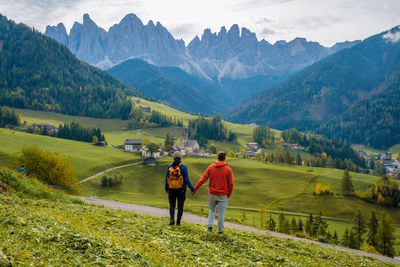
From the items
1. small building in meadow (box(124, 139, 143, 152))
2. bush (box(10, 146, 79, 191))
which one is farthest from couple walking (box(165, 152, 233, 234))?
small building in meadow (box(124, 139, 143, 152))

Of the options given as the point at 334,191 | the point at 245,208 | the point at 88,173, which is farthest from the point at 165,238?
the point at 334,191

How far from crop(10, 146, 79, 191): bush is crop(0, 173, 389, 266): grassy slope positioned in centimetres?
3676

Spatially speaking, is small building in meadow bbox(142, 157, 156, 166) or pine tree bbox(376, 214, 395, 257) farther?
small building in meadow bbox(142, 157, 156, 166)

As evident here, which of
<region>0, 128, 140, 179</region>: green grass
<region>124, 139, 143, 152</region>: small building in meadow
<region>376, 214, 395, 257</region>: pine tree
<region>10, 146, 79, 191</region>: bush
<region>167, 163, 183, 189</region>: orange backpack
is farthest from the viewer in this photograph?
<region>124, 139, 143, 152</region>: small building in meadow

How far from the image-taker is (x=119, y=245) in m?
12.3

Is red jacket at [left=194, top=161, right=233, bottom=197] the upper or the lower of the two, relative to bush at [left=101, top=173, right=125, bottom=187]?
upper

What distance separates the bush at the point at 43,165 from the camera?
51438 mm

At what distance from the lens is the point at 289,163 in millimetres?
152375

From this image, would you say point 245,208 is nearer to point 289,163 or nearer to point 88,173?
point 88,173

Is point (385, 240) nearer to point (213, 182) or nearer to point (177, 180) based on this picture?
point (213, 182)

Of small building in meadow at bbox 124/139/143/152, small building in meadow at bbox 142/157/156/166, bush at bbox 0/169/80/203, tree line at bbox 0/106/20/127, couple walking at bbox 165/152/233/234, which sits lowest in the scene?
small building in meadow at bbox 142/157/156/166

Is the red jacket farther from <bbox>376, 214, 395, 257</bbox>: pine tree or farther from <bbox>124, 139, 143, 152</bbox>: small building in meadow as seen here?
<bbox>124, 139, 143, 152</bbox>: small building in meadow

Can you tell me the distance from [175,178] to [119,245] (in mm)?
6145

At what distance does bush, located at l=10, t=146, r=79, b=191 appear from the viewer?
51.4m
